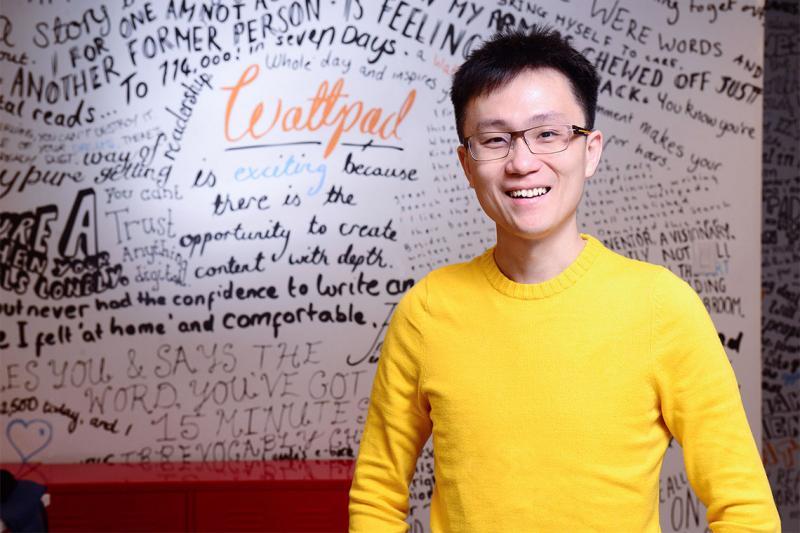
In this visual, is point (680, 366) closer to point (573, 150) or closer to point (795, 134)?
point (573, 150)

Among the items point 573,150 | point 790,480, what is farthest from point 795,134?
point 573,150

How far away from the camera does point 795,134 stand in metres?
3.16

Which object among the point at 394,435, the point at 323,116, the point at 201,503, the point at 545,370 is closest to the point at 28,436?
the point at 201,503

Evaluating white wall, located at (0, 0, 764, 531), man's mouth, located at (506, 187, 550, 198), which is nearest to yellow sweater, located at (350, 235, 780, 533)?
man's mouth, located at (506, 187, 550, 198)

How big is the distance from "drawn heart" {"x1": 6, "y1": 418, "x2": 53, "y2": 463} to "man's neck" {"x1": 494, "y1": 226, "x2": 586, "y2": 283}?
2468 millimetres

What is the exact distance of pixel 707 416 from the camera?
100 cm

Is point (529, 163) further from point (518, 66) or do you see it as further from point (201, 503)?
point (201, 503)

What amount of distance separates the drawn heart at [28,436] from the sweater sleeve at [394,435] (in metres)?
2.20

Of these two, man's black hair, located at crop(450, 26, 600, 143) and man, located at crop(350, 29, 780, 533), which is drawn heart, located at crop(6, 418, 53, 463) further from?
man's black hair, located at crop(450, 26, 600, 143)

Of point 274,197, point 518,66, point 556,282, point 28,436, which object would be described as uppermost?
point 518,66

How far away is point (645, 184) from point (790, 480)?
1515mm

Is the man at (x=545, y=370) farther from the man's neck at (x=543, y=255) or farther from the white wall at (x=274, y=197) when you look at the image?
the white wall at (x=274, y=197)

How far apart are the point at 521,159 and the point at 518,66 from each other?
160mm

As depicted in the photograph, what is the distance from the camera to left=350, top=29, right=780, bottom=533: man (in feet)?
3.32
